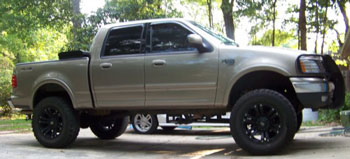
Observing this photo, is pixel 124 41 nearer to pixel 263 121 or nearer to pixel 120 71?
pixel 120 71

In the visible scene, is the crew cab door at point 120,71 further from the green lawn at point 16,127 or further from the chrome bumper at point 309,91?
the green lawn at point 16,127

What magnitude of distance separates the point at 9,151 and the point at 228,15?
1307 centimetres

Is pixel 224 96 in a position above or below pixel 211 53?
below

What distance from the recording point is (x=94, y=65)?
7.18 m

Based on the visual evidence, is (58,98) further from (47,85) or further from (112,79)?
(112,79)

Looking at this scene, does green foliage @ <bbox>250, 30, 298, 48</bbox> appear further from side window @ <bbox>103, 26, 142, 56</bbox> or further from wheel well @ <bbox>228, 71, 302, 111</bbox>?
wheel well @ <bbox>228, 71, 302, 111</bbox>

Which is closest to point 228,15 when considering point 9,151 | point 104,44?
point 104,44

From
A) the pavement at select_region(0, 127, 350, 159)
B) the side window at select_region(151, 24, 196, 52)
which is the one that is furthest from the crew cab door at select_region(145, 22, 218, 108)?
the pavement at select_region(0, 127, 350, 159)

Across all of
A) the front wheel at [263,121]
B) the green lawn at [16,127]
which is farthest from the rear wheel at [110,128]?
the green lawn at [16,127]

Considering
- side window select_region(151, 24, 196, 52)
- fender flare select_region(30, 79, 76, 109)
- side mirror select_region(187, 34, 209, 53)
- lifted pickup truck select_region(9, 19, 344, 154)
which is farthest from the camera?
fender flare select_region(30, 79, 76, 109)

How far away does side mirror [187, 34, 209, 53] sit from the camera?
6.12 meters

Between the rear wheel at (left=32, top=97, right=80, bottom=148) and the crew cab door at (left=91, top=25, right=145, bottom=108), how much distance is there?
0.65 m

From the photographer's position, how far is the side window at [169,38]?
663 centimetres

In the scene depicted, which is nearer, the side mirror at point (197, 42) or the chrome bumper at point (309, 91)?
the chrome bumper at point (309, 91)
